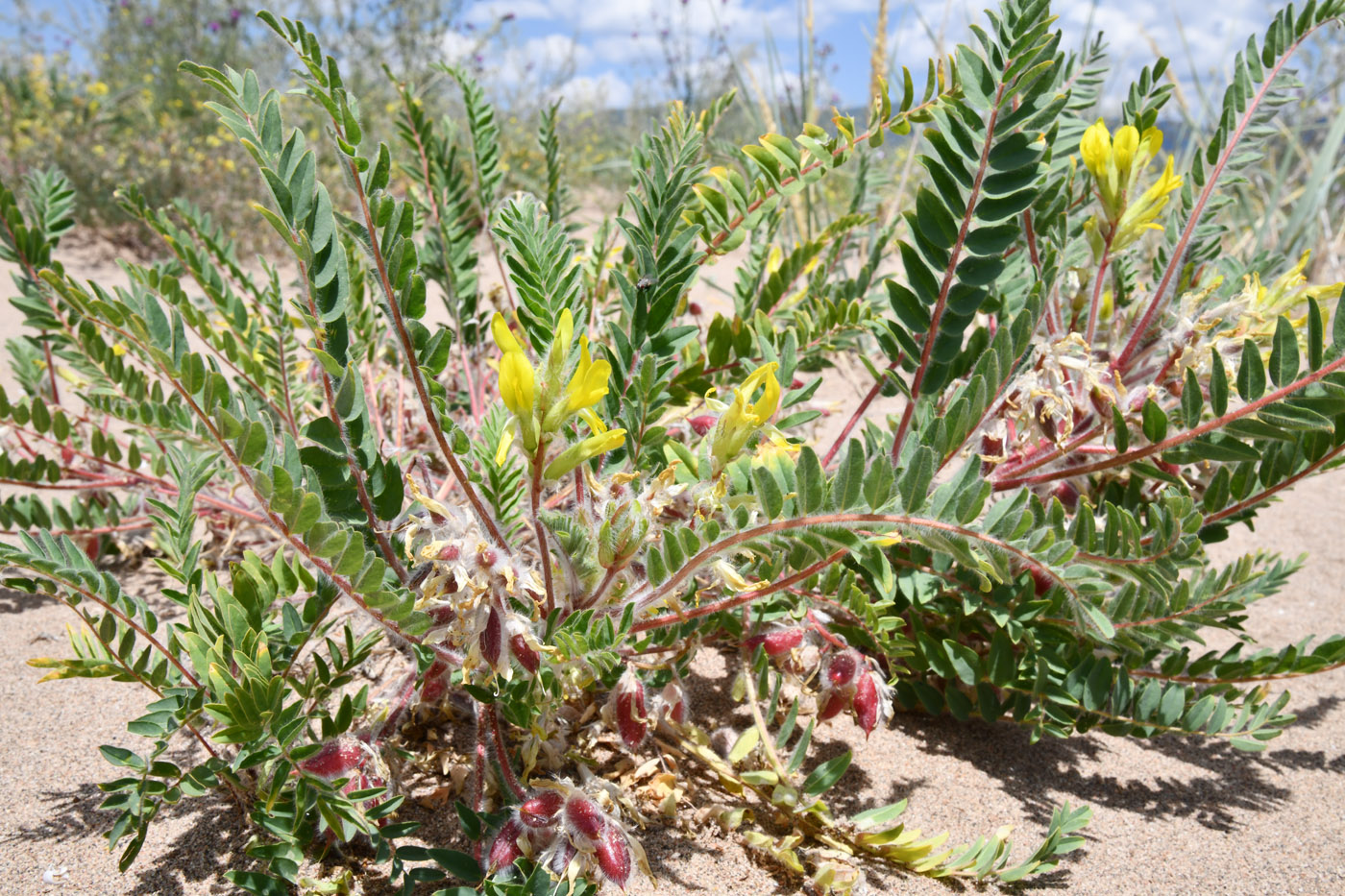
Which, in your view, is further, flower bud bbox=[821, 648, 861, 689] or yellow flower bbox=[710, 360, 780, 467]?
flower bud bbox=[821, 648, 861, 689]

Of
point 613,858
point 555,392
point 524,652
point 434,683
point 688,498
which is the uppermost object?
point 555,392

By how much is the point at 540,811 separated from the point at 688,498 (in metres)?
0.35

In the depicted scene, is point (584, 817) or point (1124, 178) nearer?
point (584, 817)

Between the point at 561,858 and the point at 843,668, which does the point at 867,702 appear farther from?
the point at 561,858

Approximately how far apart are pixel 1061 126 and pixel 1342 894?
1.09 metres

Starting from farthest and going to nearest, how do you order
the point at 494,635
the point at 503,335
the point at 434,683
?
1. the point at 434,683
2. the point at 494,635
3. the point at 503,335

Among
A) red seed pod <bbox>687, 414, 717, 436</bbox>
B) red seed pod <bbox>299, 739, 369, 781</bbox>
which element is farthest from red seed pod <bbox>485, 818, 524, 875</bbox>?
red seed pod <bbox>687, 414, 717, 436</bbox>

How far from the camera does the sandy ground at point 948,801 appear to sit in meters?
0.96

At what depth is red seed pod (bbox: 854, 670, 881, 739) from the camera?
1.05 m

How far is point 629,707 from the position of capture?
1.02m

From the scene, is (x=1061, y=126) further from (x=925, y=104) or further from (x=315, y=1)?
(x=315, y=1)

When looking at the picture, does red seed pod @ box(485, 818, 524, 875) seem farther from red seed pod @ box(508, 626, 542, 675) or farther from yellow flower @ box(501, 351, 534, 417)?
yellow flower @ box(501, 351, 534, 417)

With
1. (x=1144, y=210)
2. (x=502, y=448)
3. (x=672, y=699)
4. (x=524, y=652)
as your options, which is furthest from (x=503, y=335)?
(x=1144, y=210)

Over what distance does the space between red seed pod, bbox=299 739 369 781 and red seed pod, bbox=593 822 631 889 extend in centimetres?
26
